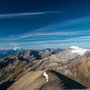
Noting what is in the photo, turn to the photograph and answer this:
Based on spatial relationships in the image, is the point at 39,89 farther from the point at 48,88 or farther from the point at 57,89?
the point at 57,89

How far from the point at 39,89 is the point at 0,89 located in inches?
3162

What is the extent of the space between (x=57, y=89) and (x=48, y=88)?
5.56m

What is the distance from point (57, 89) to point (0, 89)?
88.9m

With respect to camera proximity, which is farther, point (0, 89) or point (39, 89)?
point (0, 89)

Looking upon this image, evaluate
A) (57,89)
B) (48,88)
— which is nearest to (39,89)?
(48,88)

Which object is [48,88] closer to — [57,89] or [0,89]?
[57,89]

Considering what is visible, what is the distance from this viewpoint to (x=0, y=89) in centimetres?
12050

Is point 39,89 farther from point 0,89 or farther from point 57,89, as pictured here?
point 0,89

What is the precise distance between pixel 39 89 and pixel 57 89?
10811 millimetres

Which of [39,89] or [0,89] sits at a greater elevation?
[39,89]

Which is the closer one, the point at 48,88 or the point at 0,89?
the point at 48,88

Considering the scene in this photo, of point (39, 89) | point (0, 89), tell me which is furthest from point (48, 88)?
point (0, 89)

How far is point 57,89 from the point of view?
59.6 metres

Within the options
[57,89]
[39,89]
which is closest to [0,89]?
[39,89]
